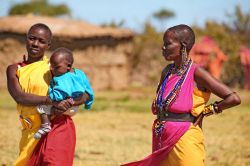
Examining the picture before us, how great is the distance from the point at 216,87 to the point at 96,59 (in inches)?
614

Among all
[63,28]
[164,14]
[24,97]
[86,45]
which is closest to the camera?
[24,97]

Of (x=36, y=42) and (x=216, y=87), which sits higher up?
(x=36, y=42)

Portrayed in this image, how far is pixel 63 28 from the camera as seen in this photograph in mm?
19016

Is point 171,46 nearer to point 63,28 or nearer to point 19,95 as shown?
point 19,95

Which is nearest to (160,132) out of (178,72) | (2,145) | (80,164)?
(178,72)

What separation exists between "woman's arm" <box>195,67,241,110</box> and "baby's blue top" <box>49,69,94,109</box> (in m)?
0.90

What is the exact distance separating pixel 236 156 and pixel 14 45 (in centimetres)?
1252

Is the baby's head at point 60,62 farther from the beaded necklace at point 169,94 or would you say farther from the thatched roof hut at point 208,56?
the thatched roof hut at point 208,56

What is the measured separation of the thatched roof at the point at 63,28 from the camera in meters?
18.8

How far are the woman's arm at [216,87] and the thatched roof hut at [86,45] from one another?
48.4ft

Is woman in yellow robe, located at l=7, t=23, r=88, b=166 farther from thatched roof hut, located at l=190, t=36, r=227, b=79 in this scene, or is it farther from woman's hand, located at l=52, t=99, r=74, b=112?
thatched roof hut, located at l=190, t=36, r=227, b=79

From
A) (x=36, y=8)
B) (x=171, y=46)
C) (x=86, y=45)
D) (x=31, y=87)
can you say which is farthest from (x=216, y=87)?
(x=36, y=8)

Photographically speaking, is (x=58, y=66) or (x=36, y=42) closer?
(x=58, y=66)

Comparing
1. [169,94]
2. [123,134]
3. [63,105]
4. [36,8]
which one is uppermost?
[169,94]
